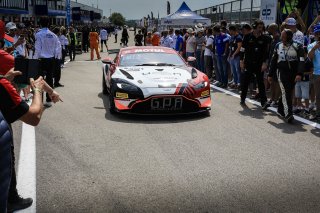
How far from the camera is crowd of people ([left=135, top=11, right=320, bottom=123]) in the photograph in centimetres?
739

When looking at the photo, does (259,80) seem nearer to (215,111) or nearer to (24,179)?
(215,111)

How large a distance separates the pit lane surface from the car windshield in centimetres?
133

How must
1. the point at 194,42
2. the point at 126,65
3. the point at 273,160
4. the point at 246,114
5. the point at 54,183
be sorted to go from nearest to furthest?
the point at 54,183, the point at 273,160, the point at 246,114, the point at 126,65, the point at 194,42

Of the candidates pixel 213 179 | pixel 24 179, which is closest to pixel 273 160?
pixel 213 179

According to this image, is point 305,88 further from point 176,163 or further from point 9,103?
point 9,103

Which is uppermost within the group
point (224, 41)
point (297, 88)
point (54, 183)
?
point (224, 41)

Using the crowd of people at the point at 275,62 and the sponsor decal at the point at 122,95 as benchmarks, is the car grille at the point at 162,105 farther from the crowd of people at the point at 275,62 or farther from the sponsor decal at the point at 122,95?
the crowd of people at the point at 275,62

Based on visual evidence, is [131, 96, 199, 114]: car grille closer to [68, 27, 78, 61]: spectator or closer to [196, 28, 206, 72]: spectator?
[196, 28, 206, 72]: spectator

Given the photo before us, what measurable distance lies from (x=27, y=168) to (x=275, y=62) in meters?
5.10

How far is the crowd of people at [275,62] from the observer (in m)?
7.39

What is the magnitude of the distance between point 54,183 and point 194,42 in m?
11.3

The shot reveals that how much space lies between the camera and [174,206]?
377 cm

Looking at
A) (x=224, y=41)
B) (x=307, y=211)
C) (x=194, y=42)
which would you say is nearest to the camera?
(x=307, y=211)

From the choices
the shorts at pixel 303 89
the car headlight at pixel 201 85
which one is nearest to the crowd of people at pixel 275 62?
the shorts at pixel 303 89
